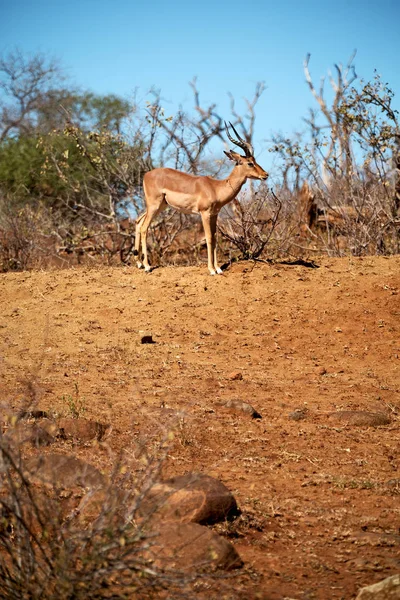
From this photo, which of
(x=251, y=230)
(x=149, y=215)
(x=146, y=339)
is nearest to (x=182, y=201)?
(x=149, y=215)

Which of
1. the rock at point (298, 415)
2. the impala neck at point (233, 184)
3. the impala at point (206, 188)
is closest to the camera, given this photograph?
the rock at point (298, 415)

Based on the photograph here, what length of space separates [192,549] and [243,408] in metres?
2.74

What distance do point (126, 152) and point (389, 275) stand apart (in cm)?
624

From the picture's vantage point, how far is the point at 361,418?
647 centimetres

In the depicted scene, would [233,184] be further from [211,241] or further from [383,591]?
[383,591]

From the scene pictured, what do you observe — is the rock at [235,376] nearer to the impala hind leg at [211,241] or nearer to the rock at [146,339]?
the rock at [146,339]

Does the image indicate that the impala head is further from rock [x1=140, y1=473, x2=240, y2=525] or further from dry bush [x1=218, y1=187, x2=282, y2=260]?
rock [x1=140, y1=473, x2=240, y2=525]

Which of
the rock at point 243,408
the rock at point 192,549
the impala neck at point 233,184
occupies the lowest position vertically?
the rock at point 192,549

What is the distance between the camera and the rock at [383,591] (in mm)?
3436

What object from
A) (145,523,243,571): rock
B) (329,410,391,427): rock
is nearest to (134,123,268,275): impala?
(329,410,391,427): rock

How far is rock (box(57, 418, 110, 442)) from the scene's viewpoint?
5848mm

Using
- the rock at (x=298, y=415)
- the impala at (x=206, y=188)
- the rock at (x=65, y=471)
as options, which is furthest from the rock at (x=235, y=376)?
the impala at (x=206, y=188)

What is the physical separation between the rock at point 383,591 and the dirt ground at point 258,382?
205 mm

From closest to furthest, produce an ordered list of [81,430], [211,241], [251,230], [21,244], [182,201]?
1. [81,430]
2. [211,241]
3. [182,201]
4. [251,230]
5. [21,244]
